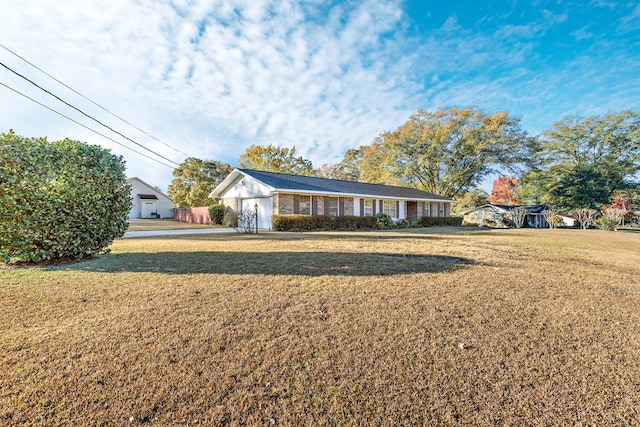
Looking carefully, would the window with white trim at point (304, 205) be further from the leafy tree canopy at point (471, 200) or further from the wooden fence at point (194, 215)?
the leafy tree canopy at point (471, 200)

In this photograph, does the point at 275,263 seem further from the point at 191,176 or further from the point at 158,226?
the point at 191,176

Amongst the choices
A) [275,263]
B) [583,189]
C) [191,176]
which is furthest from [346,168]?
[275,263]

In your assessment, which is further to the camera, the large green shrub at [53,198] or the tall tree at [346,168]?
the tall tree at [346,168]

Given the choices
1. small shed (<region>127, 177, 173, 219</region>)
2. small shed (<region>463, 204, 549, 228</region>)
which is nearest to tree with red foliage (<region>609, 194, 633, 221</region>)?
small shed (<region>463, 204, 549, 228</region>)

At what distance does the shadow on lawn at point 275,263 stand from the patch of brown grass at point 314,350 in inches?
16.0

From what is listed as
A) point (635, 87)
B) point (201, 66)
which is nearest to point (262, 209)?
point (201, 66)

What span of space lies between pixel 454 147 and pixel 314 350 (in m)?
33.4

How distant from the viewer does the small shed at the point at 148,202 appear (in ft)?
111

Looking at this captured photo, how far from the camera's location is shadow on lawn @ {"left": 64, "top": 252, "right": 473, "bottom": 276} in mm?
5492

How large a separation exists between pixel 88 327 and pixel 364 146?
1703 inches

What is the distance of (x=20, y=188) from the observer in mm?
5504

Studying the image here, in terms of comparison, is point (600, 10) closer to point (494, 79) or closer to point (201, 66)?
point (494, 79)

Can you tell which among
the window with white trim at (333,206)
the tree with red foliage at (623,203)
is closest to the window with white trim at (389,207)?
the window with white trim at (333,206)

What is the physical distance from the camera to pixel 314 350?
2.66m
